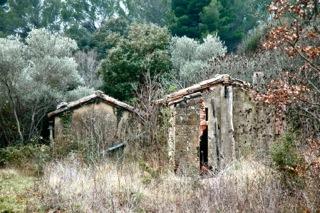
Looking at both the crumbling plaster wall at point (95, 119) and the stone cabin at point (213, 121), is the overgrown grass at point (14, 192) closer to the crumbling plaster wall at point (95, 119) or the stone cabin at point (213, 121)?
the crumbling plaster wall at point (95, 119)

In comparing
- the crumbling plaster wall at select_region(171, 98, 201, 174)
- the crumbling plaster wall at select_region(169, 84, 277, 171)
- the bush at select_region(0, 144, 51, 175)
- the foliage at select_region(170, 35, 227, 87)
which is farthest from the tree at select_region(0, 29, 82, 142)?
the crumbling plaster wall at select_region(169, 84, 277, 171)

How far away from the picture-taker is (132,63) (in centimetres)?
2833

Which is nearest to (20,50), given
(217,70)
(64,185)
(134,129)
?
(134,129)

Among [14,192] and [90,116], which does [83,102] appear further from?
[14,192]

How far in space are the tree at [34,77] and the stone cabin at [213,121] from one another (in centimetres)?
784

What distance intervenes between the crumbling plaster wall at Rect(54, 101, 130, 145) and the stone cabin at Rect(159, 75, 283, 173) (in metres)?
4.09

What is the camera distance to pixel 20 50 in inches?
944

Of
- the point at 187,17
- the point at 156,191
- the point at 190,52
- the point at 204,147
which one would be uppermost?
the point at 187,17

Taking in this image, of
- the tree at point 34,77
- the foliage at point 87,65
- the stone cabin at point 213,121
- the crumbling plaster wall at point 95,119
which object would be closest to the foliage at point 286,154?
the stone cabin at point 213,121

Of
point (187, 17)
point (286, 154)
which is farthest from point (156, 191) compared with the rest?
point (187, 17)

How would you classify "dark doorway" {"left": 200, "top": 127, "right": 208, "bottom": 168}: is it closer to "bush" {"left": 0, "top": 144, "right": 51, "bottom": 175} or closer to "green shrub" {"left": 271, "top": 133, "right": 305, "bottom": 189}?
"bush" {"left": 0, "top": 144, "right": 51, "bottom": 175}

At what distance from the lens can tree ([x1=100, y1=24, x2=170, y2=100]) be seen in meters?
28.4

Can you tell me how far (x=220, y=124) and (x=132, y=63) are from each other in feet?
38.1

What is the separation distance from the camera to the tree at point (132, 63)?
28.4m
